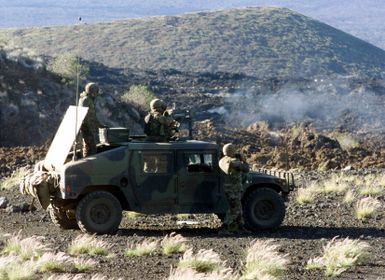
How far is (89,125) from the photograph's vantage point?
16.8 meters

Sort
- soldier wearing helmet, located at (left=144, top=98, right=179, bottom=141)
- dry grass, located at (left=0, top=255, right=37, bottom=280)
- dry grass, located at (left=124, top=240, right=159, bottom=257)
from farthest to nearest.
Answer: soldier wearing helmet, located at (left=144, top=98, right=179, bottom=141) → dry grass, located at (left=124, top=240, right=159, bottom=257) → dry grass, located at (left=0, top=255, right=37, bottom=280)

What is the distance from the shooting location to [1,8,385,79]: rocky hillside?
9550 centimetres

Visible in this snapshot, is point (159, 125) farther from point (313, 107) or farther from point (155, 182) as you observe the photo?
point (313, 107)

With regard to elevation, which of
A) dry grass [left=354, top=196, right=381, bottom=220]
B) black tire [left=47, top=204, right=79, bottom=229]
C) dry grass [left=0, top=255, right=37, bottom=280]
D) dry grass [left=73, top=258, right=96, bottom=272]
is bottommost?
dry grass [left=354, top=196, right=381, bottom=220]

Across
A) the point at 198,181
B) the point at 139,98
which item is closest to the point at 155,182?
the point at 198,181

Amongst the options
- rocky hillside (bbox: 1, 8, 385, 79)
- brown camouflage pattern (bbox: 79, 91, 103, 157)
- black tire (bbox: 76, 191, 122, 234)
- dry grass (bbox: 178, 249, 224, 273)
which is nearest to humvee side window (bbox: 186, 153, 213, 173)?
black tire (bbox: 76, 191, 122, 234)

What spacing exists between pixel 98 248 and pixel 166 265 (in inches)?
50.4

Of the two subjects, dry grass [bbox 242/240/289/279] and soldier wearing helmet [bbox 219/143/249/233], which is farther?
soldier wearing helmet [bbox 219/143/249/233]

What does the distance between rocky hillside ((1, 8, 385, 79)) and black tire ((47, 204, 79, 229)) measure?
72.8 meters

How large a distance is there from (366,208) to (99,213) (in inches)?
213

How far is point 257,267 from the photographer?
40.7ft

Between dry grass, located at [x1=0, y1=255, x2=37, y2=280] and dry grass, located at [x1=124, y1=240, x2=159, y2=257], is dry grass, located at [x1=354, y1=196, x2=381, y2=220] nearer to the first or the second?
dry grass, located at [x1=124, y1=240, x2=159, y2=257]

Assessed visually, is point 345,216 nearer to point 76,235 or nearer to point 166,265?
point 76,235

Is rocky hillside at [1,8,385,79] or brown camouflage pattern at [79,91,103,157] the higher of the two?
brown camouflage pattern at [79,91,103,157]
